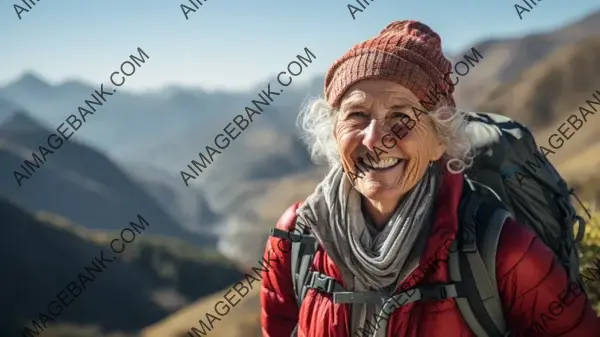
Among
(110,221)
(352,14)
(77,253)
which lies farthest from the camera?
(110,221)

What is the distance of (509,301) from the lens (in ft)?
7.15

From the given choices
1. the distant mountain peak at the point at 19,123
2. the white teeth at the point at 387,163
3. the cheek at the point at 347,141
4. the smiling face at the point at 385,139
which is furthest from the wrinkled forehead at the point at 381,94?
the distant mountain peak at the point at 19,123

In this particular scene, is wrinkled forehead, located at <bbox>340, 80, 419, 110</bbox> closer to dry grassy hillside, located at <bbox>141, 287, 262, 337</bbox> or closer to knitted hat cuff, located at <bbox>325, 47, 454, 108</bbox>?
knitted hat cuff, located at <bbox>325, 47, 454, 108</bbox>

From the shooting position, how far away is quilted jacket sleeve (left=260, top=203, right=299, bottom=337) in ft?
8.46

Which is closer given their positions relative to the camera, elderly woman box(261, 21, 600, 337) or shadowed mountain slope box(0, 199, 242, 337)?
elderly woman box(261, 21, 600, 337)

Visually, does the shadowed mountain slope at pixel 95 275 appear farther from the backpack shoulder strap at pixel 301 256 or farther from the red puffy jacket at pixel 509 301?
the red puffy jacket at pixel 509 301

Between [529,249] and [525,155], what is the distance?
32.6 inches

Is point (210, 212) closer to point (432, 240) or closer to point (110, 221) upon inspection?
point (110, 221)

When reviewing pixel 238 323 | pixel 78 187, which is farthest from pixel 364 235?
pixel 78 187

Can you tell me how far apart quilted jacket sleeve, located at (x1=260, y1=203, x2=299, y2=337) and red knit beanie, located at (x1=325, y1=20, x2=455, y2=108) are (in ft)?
2.00

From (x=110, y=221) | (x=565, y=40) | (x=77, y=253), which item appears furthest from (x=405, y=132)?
(x=565, y=40)

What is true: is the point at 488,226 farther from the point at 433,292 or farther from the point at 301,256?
the point at 301,256

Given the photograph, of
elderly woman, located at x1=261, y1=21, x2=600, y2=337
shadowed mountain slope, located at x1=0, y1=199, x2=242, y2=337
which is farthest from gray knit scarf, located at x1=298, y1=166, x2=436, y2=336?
shadowed mountain slope, located at x1=0, y1=199, x2=242, y2=337

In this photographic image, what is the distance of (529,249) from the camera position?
212 cm
